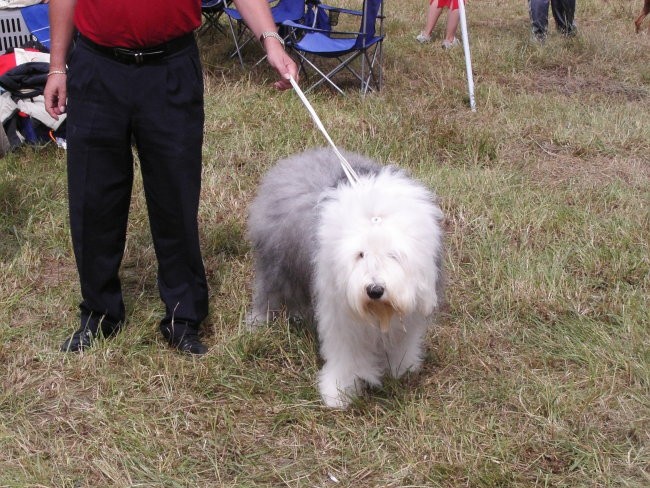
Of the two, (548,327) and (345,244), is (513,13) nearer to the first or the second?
(548,327)

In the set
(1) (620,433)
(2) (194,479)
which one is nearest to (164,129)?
(2) (194,479)

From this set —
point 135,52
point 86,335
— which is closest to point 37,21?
point 86,335

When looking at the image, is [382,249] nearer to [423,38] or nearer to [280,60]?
[280,60]

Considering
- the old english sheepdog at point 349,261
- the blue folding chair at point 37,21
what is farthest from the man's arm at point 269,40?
the blue folding chair at point 37,21

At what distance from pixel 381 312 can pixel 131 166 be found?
138 cm

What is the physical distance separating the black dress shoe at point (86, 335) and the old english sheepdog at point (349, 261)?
28.7 inches

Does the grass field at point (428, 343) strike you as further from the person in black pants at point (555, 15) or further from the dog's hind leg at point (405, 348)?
the person in black pants at point (555, 15)

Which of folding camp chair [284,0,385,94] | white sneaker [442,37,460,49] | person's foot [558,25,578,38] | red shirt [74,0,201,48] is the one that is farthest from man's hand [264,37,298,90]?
person's foot [558,25,578,38]

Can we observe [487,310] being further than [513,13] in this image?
No

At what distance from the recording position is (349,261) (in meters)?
2.98

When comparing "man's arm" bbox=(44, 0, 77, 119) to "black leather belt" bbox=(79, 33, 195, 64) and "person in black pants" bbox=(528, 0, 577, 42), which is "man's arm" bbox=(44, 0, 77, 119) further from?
"person in black pants" bbox=(528, 0, 577, 42)

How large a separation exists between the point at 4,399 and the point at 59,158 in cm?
281

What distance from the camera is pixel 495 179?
5.53 meters

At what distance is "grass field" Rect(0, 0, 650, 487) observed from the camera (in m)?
3.11
